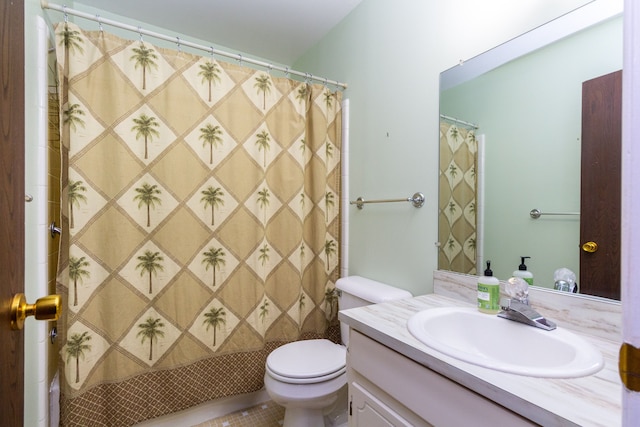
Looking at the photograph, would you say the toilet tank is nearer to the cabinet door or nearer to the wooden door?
the cabinet door

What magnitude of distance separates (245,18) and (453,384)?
2.21m

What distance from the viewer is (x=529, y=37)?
993mm

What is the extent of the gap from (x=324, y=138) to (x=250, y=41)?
102 cm

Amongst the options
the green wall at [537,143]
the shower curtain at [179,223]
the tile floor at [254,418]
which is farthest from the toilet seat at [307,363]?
the green wall at [537,143]

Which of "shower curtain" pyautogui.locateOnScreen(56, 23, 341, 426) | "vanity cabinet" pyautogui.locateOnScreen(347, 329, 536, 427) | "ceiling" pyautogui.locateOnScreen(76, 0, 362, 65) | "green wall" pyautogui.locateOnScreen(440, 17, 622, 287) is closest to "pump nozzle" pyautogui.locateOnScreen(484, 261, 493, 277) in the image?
"green wall" pyautogui.locateOnScreen(440, 17, 622, 287)

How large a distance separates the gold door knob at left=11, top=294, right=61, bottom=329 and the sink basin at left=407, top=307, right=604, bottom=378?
0.80 meters

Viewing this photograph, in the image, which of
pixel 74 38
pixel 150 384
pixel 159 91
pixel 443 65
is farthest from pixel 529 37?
pixel 150 384

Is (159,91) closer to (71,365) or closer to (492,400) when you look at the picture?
(71,365)

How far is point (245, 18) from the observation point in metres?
1.88

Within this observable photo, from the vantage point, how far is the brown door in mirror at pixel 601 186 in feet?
2.66

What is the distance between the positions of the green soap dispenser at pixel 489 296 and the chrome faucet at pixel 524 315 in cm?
4

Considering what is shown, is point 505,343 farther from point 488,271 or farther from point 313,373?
point 313,373

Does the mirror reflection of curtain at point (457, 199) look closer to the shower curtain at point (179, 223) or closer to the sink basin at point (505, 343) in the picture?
the sink basin at point (505, 343)

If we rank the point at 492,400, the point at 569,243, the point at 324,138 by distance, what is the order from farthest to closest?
the point at 324,138 → the point at 569,243 → the point at 492,400
